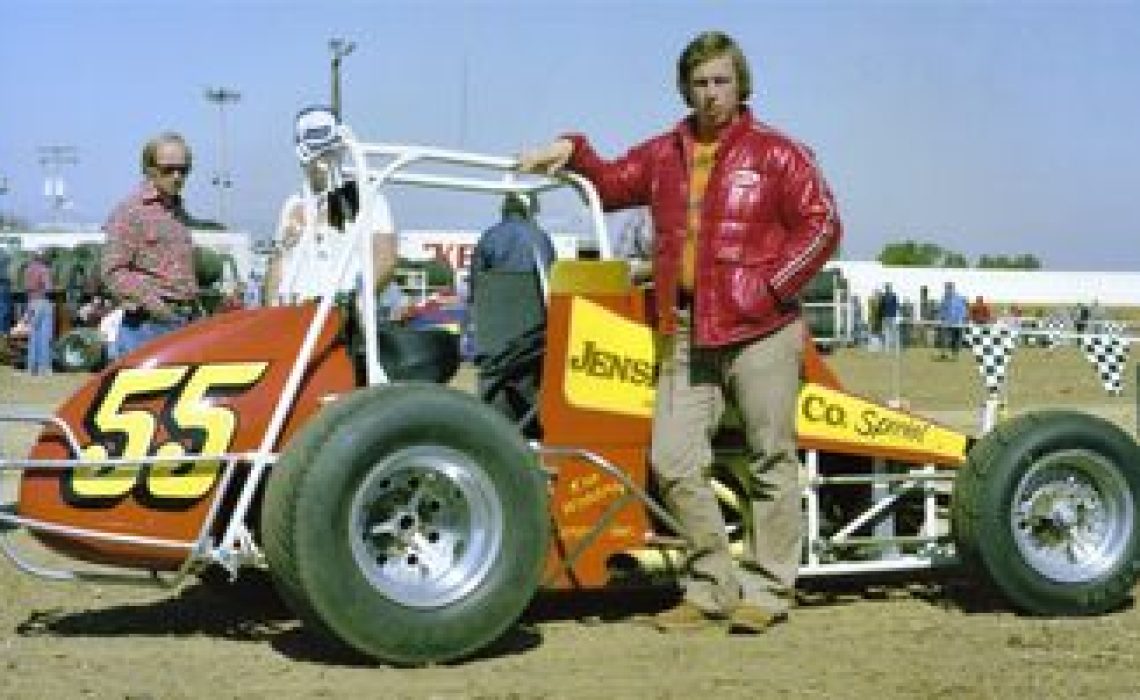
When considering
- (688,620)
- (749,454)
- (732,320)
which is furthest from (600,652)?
(732,320)

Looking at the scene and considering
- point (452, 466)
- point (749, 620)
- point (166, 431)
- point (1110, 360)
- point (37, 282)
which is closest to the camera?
point (452, 466)

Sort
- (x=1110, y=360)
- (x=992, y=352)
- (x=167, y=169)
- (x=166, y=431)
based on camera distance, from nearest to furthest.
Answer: (x=166, y=431) < (x=167, y=169) < (x=992, y=352) < (x=1110, y=360)

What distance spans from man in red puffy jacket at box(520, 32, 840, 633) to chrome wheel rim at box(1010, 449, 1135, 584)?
908 mm

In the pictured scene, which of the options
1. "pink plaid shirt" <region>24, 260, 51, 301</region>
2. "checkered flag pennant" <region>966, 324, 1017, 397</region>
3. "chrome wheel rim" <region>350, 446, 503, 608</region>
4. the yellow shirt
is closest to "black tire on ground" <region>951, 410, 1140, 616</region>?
the yellow shirt

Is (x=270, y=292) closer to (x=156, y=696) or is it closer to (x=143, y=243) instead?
(x=143, y=243)

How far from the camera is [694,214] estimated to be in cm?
579

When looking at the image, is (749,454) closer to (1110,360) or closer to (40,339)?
(1110,360)

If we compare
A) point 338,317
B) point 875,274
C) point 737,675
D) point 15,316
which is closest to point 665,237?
point 338,317

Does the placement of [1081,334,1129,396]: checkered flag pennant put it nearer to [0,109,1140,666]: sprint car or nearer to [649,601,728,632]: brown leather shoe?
[0,109,1140,666]: sprint car

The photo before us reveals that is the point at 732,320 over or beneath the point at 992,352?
over

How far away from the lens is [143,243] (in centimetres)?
696

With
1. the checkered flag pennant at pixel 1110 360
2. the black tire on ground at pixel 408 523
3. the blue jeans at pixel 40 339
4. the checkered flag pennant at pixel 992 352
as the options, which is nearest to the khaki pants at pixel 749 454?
the black tire on ground at pixel 408 523

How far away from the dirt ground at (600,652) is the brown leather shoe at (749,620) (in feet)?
0.16

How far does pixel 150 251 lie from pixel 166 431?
1.79 m
